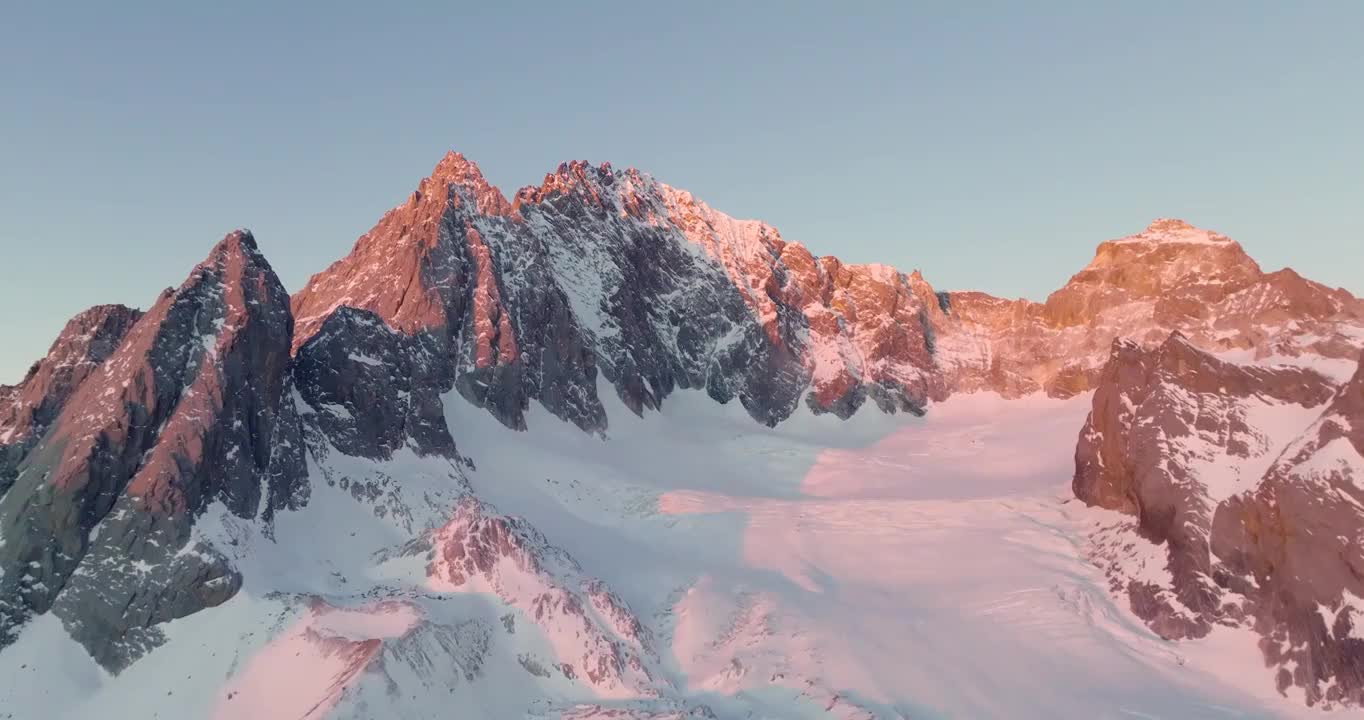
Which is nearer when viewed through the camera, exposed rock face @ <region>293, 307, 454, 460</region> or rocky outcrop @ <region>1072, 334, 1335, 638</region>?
rocky outcrop @ <region>1072, 334, 1335, 638</region>

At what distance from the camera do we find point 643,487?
94.6 metres

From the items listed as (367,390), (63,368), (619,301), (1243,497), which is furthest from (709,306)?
(63,368)

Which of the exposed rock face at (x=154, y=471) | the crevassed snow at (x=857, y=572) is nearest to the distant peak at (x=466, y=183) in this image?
the crevassed snow at (x=857, y=572)

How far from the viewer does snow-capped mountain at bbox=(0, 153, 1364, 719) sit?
50.0m

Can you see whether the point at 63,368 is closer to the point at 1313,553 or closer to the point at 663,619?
the point at 663,619

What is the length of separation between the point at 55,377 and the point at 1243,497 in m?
77.0

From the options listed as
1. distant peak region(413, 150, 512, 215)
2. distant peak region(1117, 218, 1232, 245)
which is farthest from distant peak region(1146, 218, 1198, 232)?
distant peak region(413, 150, 512, 215)

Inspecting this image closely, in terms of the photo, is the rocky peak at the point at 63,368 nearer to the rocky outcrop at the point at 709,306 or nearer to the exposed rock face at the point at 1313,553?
the rocky outcrop at the point at 709,306

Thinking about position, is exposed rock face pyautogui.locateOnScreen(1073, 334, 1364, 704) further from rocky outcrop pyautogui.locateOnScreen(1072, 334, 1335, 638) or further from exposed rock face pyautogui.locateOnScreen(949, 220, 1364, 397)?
exposed rock face pyautogui.locateOnScreen(949, 220, 1364, 397)

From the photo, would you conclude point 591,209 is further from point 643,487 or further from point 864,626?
point 864,626

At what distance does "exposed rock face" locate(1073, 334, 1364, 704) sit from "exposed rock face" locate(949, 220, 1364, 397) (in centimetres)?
5055

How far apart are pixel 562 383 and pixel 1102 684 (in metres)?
74.4

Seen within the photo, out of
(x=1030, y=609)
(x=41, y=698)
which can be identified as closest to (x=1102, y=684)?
(x=1030, y=609)

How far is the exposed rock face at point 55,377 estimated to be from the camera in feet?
186
